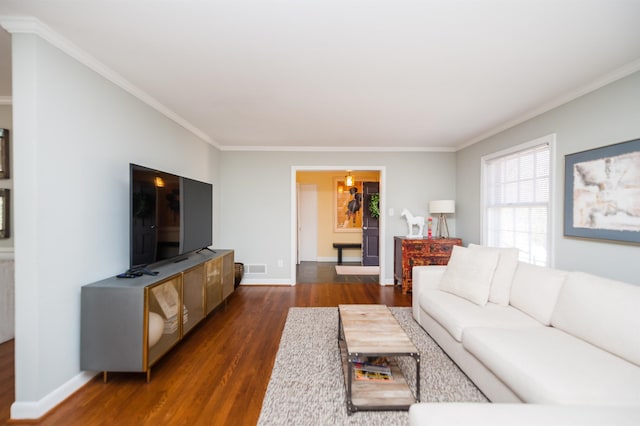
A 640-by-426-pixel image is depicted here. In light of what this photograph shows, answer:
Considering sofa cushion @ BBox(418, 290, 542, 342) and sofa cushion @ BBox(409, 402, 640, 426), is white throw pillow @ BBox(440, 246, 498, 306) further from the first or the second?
sofa cushion @ BBox(409, 402, 640, 426)

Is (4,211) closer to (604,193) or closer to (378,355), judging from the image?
(378,355)

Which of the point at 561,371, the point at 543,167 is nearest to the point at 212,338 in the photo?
the point at 561,371

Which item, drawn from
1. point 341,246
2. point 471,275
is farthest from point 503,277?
point 341,246

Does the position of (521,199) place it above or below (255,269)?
above

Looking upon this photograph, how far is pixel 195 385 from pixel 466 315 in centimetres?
215

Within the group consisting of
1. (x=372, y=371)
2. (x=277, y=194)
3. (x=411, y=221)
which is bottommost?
(x=372, y=371)

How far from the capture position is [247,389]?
199cm

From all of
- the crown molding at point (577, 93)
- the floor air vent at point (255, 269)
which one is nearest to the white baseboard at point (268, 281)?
the floor air vent at point (255, 269)

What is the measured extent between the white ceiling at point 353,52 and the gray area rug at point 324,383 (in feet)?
7.75

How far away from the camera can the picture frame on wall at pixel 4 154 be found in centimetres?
270

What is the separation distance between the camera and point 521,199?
3.40 metres

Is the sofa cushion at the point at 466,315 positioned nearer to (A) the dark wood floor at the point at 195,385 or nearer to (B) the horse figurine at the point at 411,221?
(A) the dark wood floor at the point at 195,385

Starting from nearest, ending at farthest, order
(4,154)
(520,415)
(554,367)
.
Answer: (520,415) < (554,367) < (4,154)

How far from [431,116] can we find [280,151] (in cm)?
250
